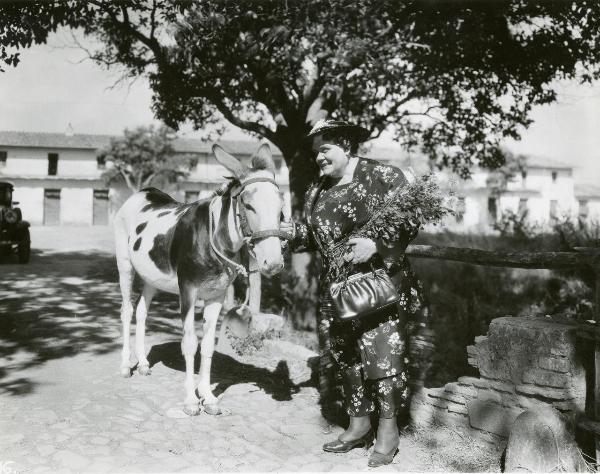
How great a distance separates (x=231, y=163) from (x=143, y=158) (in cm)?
4487

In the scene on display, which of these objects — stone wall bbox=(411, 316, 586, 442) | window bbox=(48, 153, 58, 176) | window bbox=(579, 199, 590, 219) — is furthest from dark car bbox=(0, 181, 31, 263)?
window bbox=(48, 153, 58, 176)

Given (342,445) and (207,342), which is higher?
(207,342)

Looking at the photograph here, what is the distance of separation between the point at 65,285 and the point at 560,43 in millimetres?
10708

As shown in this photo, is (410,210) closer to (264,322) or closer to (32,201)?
(264,322)

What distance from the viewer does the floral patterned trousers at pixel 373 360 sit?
3768 millimetres

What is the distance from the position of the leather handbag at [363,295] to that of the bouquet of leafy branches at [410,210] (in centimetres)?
30

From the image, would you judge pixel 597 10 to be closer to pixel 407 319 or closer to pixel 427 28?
pixel 427 28

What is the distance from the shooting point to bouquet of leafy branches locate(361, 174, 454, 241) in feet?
11.4

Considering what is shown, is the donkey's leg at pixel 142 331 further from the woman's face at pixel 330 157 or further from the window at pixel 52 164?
the window at pixel 52 164

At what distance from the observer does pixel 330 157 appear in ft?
12.6

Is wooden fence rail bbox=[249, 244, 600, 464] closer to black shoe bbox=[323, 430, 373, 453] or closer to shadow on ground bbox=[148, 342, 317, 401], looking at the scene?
black shoe bbox=[323, 430, 373, 453]

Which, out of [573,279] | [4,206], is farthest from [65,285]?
[573,279]

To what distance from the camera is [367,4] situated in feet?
21.5

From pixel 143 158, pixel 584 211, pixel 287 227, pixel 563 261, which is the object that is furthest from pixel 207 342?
pixel 143 158
